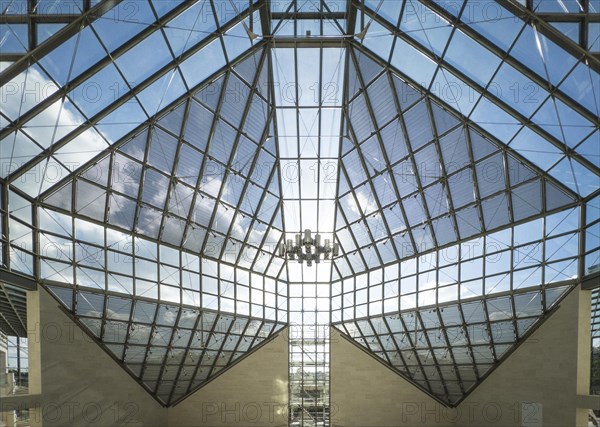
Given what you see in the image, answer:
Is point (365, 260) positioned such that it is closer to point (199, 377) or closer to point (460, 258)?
point (460, 258)

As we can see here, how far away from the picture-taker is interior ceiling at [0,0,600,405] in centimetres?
2150

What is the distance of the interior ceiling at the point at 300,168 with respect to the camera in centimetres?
2150

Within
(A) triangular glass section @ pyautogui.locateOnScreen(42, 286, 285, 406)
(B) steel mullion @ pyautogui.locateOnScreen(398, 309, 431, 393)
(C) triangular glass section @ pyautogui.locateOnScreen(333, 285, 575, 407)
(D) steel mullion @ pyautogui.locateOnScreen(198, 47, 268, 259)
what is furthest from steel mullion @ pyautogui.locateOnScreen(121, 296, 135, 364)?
(B) steel mullion @ pyautogui.locateOnScreen(398, 309, 431, 393)

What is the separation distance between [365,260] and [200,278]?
14093mm

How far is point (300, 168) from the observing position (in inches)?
1432

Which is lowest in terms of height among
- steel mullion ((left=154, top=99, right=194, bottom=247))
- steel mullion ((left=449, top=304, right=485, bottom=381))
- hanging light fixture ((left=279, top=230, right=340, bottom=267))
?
steel mullion ((left=449, top=304, right=485, bottom=381))

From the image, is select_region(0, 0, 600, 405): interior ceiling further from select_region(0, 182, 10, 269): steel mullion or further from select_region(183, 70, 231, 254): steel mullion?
select_region(0, 182, 10, 269): steel mullion

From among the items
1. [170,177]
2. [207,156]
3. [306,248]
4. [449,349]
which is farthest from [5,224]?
[449,349]

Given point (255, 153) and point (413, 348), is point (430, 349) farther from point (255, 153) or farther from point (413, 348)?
point (255, 153)

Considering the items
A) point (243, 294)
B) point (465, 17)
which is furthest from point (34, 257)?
point (465, 17)

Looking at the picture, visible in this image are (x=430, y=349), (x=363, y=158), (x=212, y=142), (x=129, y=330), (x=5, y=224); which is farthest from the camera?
(x=430, y=349)

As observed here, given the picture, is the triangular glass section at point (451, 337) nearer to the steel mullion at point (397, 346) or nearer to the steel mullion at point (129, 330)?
the steel mullion at point (397, 346)

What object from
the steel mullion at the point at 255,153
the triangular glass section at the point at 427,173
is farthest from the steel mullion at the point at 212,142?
the triangular glass section at the point at 427,173

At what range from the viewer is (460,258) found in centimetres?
3322
